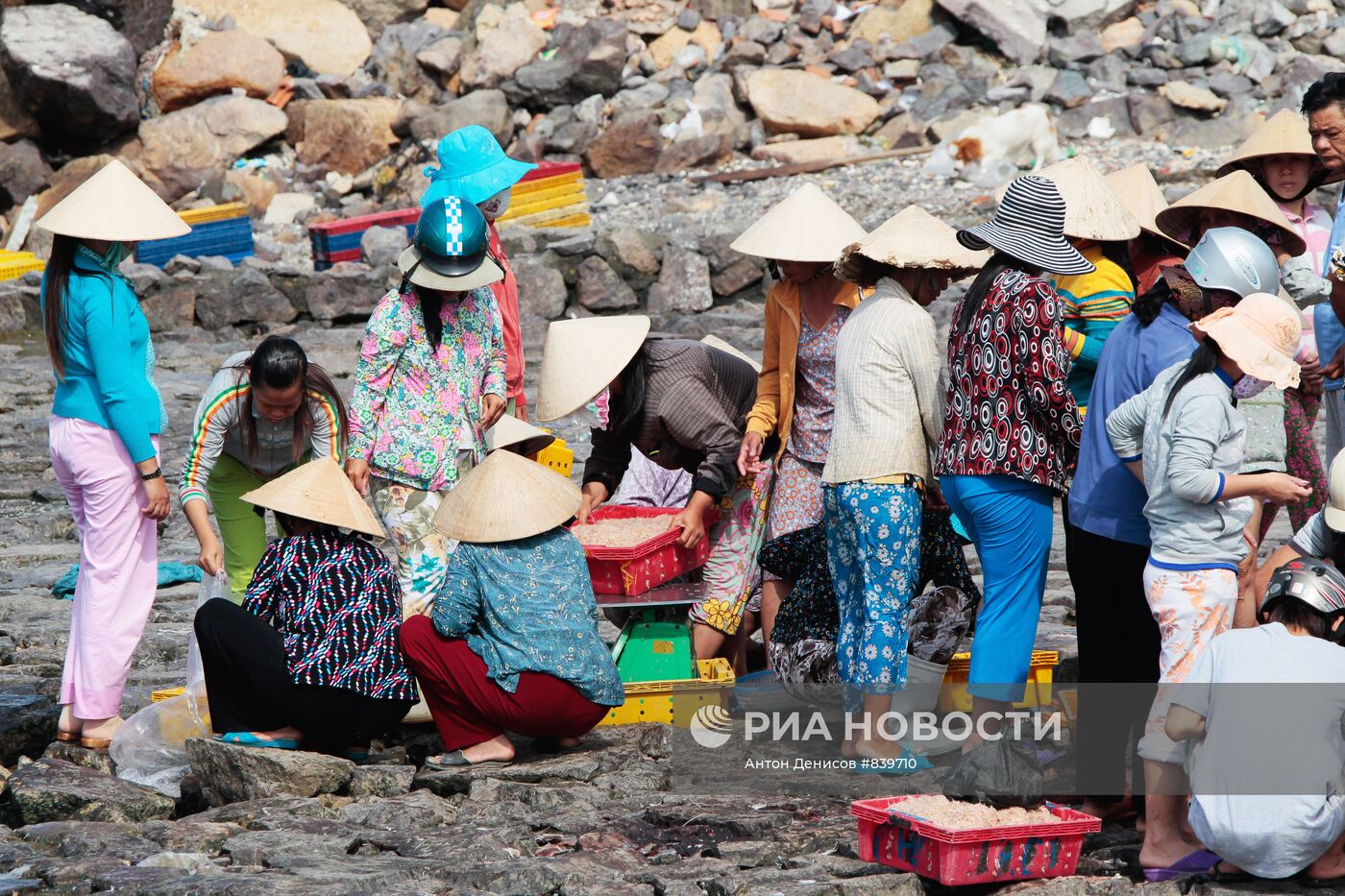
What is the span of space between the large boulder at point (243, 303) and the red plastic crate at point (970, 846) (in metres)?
10.7

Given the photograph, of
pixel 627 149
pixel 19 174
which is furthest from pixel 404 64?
pixel 19 174

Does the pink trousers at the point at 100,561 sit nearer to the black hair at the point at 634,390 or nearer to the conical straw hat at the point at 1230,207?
the black hair at the point at 634,390

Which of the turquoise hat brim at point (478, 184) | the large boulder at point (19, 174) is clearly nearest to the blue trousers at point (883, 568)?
the turquoise hat brim at point (478, 184)

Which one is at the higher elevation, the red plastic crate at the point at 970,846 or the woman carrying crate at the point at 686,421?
the woman carrying crate at the point at 686,421

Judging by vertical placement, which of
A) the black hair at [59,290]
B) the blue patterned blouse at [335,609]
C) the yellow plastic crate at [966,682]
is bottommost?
the yellow plastic crate at [966,682]

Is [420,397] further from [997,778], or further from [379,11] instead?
[379,11]

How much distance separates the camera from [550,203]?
1609 centimetres

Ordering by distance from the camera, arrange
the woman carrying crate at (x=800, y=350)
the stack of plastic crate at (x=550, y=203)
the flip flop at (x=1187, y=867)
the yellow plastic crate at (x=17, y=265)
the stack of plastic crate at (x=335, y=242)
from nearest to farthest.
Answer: the flip flop at (x=1187, y=867), the woman carrying crate at (x=800, y=350), the yellow plastic crate at (x=17, y=265), the stack of plastic crate at (x=335, y=242), the stack of plastic crate at (x=550, y=203)

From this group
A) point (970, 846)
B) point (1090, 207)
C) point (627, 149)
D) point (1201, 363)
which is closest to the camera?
point (970, 846)

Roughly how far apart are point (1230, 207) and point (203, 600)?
392 cm

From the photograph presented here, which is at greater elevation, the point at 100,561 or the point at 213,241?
the point at 213,241

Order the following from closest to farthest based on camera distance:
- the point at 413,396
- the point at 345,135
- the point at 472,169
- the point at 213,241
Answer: the point at 413,396 → the point at 472,169 → the point at 213,241 → the point at 345,135

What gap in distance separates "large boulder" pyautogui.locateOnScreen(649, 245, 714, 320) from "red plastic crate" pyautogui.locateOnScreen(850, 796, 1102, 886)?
9886 mm

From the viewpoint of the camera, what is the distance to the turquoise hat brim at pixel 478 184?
6590 millimetres
